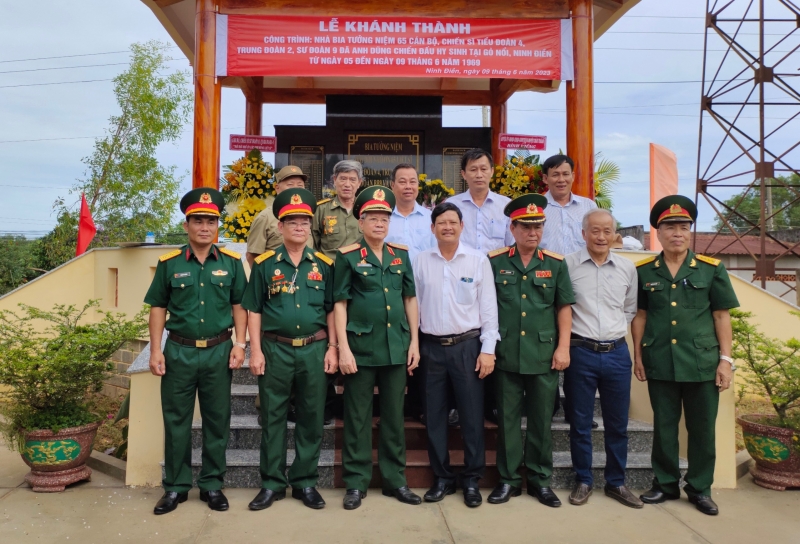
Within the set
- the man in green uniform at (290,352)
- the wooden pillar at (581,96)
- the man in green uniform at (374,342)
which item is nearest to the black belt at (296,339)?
the man in green uniform at (290,352)

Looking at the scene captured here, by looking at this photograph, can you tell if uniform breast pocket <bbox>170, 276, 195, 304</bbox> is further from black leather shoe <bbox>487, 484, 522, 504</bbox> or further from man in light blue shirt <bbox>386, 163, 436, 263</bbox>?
black leather shoe <bbox>487, 484, 522, 504</bbox>

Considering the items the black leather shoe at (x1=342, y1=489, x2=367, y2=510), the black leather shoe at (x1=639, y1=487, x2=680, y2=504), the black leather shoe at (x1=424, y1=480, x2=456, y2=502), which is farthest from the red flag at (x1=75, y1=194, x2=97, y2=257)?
the black leather shoe at (x1=639, y1=487, x2=680, y2=504)

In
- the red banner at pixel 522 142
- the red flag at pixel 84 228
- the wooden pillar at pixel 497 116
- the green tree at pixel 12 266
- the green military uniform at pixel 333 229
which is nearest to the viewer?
the green military uniform at pixel 333 229

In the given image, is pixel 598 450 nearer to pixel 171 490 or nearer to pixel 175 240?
pixel 171 490

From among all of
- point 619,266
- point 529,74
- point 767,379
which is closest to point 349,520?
point 619,266

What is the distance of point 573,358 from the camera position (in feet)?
11.7

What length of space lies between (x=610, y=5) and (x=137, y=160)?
11.6 metres

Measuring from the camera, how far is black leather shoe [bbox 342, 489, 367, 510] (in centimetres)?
337

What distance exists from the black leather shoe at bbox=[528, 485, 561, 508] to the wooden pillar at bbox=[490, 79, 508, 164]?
566 cm

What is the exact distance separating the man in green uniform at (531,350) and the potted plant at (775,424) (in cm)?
136

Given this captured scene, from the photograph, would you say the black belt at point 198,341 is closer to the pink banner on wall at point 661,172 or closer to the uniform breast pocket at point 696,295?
the uniform breast pocket at point 696,295

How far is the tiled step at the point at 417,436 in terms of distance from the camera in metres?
3.89

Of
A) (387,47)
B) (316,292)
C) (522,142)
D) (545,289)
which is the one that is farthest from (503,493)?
(387,47)

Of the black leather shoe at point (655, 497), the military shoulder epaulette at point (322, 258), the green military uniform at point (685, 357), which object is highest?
the military shoulder epaulette at point (322, 258)
